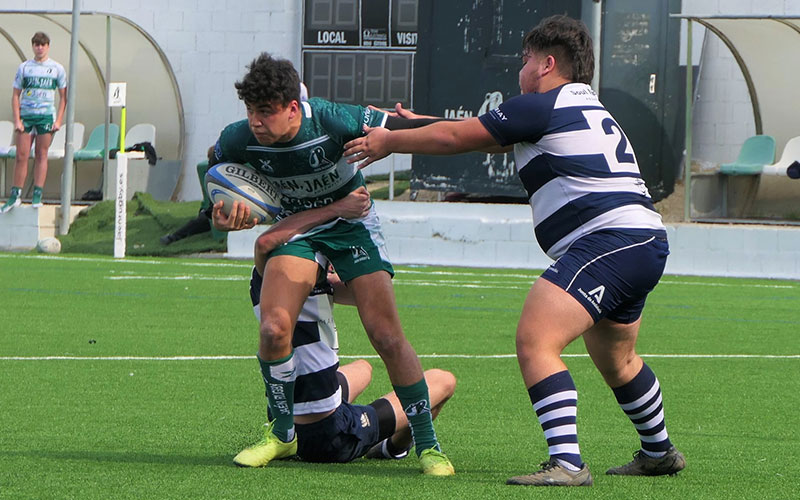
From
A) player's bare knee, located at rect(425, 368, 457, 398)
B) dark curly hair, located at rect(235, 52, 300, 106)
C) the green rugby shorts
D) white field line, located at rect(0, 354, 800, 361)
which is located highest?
dark curly hair, located at rect(235, 52, 300, 106)

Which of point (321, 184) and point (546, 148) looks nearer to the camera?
point (546, 148)

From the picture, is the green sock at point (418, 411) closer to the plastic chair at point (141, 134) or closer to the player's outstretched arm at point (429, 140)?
the player's outstretched arm at point (429, 140)

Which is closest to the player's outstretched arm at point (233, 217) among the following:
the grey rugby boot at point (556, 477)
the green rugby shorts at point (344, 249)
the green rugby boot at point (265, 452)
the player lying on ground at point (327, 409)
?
the green rugby shorts at point (344, 249)

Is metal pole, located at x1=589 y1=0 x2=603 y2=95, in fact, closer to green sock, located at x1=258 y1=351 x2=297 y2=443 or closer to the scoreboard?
the scoreboard

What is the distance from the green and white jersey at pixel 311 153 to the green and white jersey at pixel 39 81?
14.9 metres

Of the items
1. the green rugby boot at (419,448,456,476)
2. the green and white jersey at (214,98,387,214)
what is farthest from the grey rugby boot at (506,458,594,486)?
the green and white jersey at (214,98,387,214)

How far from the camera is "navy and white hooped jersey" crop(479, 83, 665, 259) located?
4.92 meters

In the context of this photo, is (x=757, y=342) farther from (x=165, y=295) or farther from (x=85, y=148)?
(x=85, y=148)

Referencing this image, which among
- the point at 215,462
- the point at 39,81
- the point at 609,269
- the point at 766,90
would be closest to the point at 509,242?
the point at 766,90

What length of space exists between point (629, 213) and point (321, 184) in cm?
130

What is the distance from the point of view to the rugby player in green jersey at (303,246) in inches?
208

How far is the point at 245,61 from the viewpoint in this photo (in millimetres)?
24531

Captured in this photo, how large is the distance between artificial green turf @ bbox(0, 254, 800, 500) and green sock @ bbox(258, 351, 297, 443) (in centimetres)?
16

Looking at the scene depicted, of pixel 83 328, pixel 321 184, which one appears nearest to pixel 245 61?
pixel 83 328
